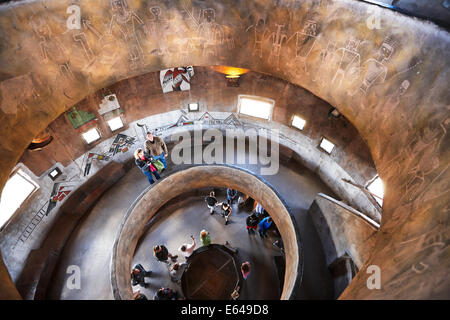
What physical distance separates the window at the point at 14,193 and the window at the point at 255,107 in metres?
9.48

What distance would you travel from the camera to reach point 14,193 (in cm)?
755

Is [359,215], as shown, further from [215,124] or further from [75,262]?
[75,262]

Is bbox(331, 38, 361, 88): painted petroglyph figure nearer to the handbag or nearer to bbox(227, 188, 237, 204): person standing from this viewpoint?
the handbag

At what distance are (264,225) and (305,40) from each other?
29.4ft

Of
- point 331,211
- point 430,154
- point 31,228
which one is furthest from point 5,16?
point 331,211

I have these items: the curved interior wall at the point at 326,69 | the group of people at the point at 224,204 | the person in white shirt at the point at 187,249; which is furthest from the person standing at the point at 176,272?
the curved interior wall at the point at 326,69

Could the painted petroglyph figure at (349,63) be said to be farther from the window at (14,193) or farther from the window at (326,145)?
the window at (14,193)

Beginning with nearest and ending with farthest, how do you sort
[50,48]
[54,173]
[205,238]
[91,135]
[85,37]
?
[50,48] → [85,37] → [54,173] → [91,135] → [205,238]

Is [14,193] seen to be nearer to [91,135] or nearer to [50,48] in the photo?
[91,135]

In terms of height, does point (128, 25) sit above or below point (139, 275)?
above

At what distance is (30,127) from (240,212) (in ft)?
35.0

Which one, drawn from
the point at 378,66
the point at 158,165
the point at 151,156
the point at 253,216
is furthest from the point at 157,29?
the point at 253,216

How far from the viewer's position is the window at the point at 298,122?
33.1 ft

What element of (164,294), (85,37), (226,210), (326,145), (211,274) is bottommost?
(164,294)
